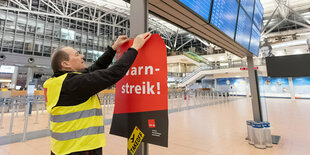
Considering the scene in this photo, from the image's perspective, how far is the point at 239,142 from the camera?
3355 mm

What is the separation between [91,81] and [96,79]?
1.2 inches

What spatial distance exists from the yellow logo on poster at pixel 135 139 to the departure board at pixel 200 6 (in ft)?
4.25

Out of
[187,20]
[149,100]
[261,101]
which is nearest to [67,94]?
[149,100]

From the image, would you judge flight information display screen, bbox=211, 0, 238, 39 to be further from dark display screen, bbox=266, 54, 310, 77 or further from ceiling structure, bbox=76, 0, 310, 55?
ceiling structure, bbox=76, 0, 310, 55

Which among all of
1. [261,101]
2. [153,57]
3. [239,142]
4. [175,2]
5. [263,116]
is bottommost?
[239,142]

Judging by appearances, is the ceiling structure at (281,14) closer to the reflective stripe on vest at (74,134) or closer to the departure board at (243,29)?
the departure board at (243,29)

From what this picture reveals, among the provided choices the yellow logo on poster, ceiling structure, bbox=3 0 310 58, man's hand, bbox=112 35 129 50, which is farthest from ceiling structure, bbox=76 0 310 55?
the yellow logo on poster

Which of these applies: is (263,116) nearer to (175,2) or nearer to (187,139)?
(187,139)

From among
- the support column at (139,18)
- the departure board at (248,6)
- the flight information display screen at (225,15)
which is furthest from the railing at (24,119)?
the departure board at (248,6)

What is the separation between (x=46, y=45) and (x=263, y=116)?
22.2 meters

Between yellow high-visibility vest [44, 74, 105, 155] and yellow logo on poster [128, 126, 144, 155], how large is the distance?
0.22 m

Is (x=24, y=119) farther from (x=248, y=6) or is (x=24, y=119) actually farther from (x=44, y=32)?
(x=44, y=32)

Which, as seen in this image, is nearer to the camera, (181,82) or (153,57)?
(153,57)

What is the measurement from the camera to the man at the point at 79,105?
0.84 metres
